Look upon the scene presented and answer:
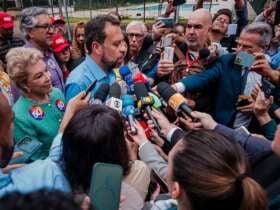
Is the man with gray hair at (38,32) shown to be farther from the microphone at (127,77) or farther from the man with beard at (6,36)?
the microphone at (127,77)

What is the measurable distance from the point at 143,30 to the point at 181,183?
2.82 metres

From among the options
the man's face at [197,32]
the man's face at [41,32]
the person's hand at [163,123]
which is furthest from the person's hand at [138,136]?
the man's face at [41,32]

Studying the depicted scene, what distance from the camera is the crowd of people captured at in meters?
1.10

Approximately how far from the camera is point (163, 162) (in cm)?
160

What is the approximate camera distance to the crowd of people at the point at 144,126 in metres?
1.10

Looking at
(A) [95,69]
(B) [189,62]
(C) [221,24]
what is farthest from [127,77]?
(C) [221,24]

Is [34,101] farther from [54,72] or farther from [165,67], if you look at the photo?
[54,72]

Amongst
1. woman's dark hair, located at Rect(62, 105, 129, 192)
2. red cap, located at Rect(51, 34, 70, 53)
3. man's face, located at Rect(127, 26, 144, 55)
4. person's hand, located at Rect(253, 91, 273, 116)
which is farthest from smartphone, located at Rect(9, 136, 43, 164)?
red cap, located at Rect(51, 34, 70, 53)

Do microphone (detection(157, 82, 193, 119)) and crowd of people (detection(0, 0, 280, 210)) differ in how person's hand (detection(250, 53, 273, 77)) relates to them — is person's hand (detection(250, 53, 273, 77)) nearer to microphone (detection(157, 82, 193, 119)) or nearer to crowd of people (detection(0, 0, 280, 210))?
crowd of people (detection(0, 0, 280, 210))

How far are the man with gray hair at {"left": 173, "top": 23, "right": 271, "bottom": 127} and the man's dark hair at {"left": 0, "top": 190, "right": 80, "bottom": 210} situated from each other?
1808 millimetres

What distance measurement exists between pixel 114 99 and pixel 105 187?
0.82 m

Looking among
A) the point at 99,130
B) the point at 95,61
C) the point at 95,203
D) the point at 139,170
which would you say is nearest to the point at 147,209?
the point at 139,170

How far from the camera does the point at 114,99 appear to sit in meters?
1.68

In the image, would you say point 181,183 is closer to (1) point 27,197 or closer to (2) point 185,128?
(1) point 27,197
